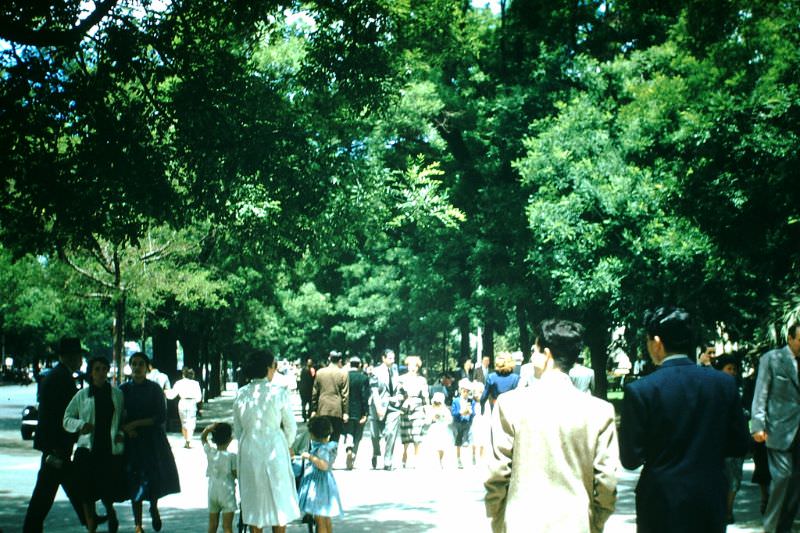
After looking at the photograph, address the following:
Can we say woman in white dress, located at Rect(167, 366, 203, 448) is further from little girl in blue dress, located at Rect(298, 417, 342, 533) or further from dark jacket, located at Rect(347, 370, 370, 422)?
little girl in blue dress, located at Rect(298, 417, 342, 533)

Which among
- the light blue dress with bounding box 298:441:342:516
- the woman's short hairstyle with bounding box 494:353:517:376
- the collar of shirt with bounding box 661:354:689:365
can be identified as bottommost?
the light blue dress with bounding box 298:441:342:516

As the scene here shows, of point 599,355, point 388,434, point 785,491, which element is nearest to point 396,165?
point 599,355

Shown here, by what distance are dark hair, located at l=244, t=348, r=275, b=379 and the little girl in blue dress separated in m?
0.99

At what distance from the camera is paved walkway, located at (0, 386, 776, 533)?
11.2m

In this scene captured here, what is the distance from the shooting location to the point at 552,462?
4934 mm

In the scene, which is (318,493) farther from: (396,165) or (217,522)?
(396,165)

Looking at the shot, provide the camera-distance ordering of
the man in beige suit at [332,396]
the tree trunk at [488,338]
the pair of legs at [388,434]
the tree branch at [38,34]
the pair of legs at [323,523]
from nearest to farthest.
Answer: the pair of legs at [323,523] < the tree branch at [38,34] < the man in beige suit at [332,396] < the pair of legs at [388,434] < the tree trunk at [488,338]

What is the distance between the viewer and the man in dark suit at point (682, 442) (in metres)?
5.22

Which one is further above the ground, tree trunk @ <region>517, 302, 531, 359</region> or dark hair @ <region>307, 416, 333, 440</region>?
tree trunk @ <region>517, 302, 531, 359</region>

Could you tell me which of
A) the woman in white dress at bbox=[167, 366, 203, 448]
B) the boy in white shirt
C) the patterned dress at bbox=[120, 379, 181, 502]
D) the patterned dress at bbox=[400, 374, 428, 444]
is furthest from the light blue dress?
the woman in white dress at bbox=[167, 366, 203, 448]

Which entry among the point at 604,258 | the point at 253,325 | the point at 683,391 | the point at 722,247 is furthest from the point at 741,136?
the point at 253,325

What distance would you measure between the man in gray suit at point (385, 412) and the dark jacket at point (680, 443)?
12.8 m

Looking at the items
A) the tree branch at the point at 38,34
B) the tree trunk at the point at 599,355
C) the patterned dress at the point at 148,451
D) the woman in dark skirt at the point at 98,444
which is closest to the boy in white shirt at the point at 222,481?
the patterned dress at the point at 148,451

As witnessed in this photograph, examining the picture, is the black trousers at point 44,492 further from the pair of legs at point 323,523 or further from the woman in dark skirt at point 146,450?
the pair of legs at point 323,523
